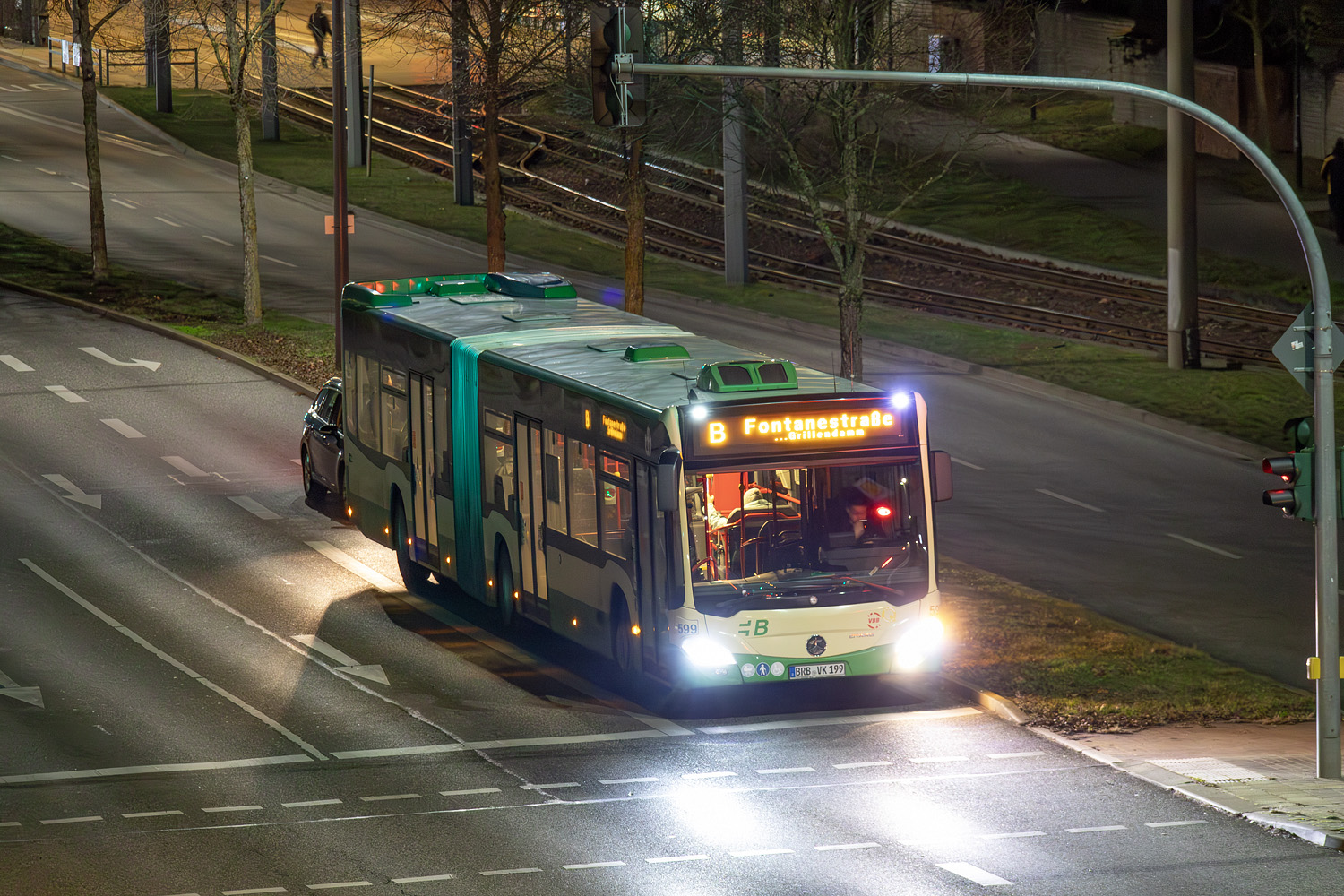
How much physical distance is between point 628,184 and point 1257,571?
515 inches

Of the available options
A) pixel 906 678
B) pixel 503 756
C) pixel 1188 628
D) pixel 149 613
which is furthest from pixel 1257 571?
pixel 149 613

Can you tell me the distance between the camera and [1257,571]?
77.9ft

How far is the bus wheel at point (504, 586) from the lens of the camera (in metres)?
20.5

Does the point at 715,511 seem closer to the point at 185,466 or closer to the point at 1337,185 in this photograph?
the point at 185,466

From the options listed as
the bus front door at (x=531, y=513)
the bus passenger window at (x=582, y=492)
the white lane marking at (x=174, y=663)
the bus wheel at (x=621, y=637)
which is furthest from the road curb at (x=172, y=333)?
the bus wheel at (x=621, y=637)

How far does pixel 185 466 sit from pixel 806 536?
14.6m

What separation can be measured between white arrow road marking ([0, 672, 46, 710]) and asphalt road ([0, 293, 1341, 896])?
4.3 inches

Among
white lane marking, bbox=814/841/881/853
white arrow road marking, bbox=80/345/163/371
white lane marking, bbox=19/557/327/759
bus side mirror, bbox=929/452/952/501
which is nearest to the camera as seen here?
white lane marking, bbox=814/841/881/853

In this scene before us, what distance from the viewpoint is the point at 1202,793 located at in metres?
14.9

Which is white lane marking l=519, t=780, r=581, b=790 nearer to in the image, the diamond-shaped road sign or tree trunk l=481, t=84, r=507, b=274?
the diamond-shaped road sign

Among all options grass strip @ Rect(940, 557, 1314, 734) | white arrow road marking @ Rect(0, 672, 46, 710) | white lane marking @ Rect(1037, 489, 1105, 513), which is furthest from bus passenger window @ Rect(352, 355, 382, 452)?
white lane marking @ Rect(1037, 489, 1105, 513)

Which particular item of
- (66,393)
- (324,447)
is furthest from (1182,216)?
(66,393)

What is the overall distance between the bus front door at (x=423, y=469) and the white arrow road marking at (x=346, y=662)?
7.03 feet

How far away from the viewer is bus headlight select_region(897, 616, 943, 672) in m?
17.5
